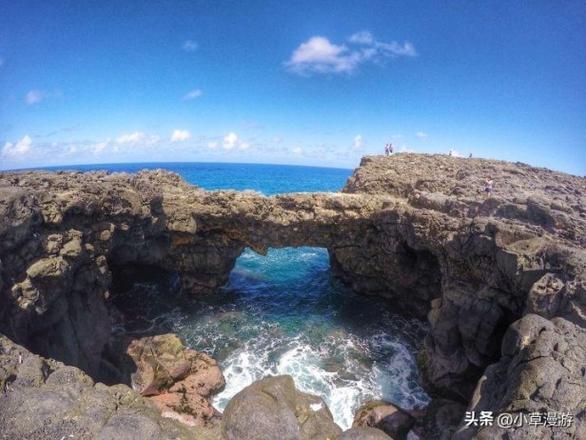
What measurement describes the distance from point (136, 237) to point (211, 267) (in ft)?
27.4

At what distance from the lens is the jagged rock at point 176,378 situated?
50.6 ft

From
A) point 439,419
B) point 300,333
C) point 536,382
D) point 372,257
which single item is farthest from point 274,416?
point 372,257

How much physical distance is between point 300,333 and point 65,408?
1603 cm

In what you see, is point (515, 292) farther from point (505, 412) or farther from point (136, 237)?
point (136, 237)

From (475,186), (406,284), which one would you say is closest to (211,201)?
(406,284)

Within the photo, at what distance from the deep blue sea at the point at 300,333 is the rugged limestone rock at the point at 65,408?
904 centimetres

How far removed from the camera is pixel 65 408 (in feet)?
26.7

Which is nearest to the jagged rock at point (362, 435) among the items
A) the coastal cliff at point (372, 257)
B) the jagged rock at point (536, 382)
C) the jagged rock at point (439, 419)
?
the coastal cliff at point (372, 257)

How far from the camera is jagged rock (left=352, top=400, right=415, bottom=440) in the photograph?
1471 cm

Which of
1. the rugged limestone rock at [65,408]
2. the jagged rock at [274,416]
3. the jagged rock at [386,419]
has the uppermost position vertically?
the rugged limestone rock at [65,408]

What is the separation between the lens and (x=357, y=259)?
26844mm

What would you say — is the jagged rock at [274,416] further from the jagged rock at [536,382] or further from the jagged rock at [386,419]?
the jagged rock at [536,382]

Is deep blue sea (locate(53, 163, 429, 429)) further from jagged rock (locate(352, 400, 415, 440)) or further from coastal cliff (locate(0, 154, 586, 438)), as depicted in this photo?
coastal cliff (locate(0, 154, 586, 438))

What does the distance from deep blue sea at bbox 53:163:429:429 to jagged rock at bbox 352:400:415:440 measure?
0.80 m
